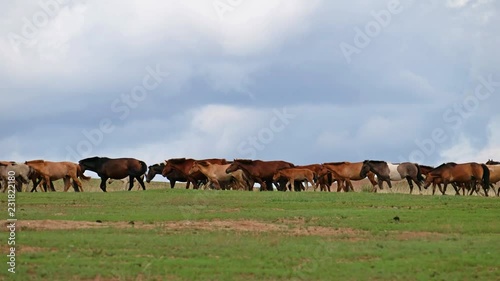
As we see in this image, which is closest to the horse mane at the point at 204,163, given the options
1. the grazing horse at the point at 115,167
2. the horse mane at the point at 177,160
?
the horse mane at the point at 177,160

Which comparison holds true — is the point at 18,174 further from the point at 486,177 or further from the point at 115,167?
the point at 486,177

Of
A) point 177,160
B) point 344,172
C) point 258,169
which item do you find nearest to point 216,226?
point 258,169

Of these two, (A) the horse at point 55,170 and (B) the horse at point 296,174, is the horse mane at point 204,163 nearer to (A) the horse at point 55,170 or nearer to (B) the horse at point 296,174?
(B) the horse at point 296,174

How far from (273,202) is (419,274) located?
57.7 ft

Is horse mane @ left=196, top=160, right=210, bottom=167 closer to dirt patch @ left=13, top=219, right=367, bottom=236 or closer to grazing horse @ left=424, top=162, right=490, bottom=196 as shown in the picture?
grazing horse @ left=424, top=162, right=490, bottom=196

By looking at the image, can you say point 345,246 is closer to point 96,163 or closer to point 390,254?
point 390,254

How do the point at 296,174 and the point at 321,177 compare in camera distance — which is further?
the point at 321,177

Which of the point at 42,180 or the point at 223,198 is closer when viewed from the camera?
the point at 223,198

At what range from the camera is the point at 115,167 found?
51.3 m

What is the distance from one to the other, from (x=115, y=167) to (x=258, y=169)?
7.79 m

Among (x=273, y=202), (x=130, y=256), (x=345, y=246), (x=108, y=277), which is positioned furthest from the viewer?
(x=273, y=202)

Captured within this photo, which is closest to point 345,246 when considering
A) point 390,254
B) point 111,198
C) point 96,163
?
point 390,254

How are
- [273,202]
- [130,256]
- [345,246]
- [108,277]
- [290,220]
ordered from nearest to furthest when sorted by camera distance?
[108,277]
[130,256]
[345,246]
[290,220]
[273,202]

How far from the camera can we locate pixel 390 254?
19.1 m
